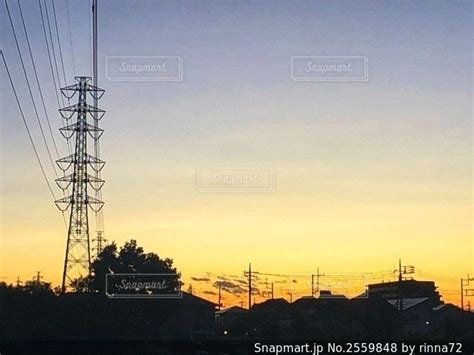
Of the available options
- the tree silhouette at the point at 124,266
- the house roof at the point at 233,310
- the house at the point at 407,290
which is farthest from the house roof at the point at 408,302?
the tree silhouette at the point at 124,266

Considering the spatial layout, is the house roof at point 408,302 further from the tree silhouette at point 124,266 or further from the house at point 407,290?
the tree silhouette at point 124,266

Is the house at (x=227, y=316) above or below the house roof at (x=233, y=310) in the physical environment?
below

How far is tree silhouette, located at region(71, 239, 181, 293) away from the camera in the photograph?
30.1ft

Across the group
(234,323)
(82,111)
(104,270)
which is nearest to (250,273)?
(234,323)

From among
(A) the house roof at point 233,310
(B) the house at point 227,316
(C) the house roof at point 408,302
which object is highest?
(C) the house roof at point 408,302

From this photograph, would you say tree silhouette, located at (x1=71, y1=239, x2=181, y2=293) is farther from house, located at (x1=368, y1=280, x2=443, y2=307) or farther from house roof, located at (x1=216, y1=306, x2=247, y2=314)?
house, located at (x1=368, y1=280, x2=443, y2=307)

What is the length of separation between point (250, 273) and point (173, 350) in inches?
27.3

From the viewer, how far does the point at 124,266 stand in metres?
9.15

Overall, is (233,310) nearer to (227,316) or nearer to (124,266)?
(227,316)

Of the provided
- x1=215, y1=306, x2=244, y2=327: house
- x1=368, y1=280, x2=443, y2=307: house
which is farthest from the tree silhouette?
x1=368, y1=280, x2=443, y2=307: house

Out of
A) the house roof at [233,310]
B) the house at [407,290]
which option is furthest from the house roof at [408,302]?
the house roof at [233,310]

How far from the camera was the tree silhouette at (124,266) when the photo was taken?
30.1 feet

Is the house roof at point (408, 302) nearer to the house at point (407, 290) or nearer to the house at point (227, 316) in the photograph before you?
the house at point (407, 290)

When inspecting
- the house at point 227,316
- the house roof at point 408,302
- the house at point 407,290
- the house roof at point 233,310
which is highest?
the house at point 407,290
